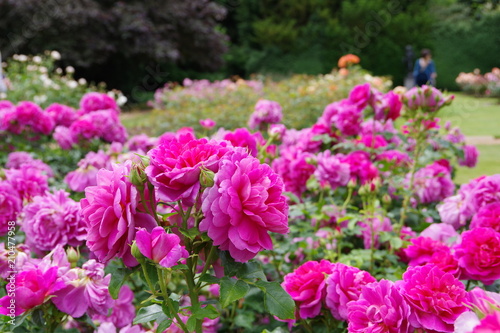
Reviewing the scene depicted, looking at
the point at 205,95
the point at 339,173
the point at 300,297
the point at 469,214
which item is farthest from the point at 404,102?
the point at 205,95

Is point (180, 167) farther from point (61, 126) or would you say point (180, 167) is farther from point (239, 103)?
point (239, 103)

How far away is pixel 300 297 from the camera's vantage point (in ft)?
2.94

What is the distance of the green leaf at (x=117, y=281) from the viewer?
2.38ft

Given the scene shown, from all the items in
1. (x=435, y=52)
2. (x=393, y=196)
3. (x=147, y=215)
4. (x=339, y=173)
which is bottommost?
(x=435, y=52)

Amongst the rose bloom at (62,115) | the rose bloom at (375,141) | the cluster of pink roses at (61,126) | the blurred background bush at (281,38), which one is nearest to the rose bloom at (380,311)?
the rose bloom at (375,141)

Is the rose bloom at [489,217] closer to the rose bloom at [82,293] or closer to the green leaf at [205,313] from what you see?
the green leaf at [205,313]

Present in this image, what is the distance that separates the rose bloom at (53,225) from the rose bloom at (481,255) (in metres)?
0.79

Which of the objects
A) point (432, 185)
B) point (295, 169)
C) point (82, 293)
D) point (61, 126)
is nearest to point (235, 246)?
point (82, 293)

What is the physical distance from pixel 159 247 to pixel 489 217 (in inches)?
30.9

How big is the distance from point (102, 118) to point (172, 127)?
4256 millimetres

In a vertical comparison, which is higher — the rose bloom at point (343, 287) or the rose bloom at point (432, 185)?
the rose bloom at point (343, 287)

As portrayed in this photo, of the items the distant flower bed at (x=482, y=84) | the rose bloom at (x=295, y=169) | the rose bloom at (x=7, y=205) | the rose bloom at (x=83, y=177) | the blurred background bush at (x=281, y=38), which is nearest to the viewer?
the rose bloom at (x=7, y=205)

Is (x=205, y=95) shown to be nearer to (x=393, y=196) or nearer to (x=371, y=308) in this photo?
(x=393, y=196)

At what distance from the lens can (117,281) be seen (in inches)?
29.0
